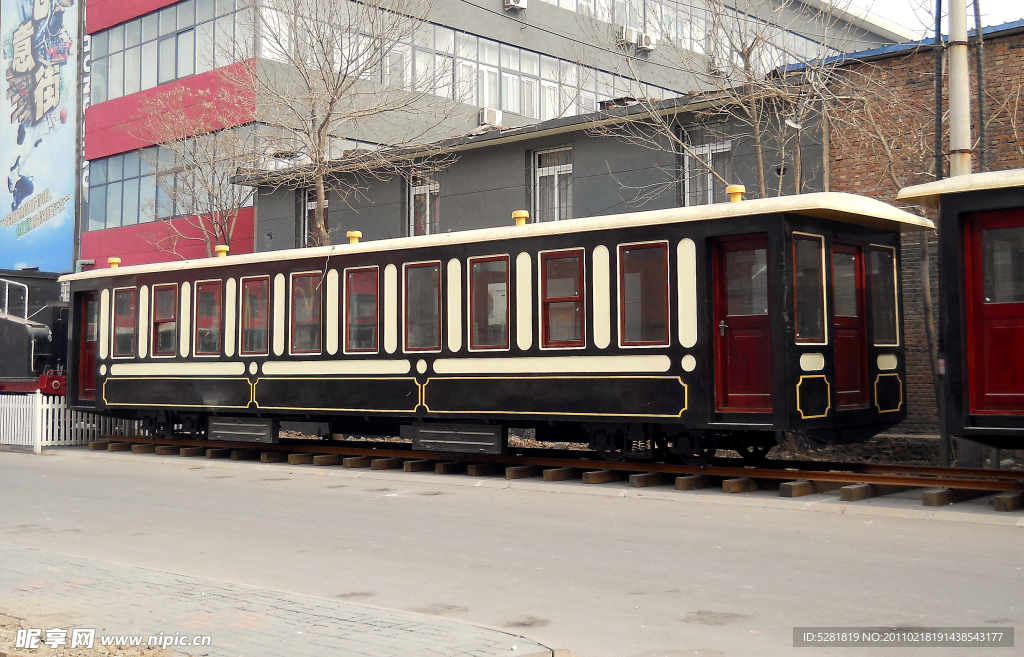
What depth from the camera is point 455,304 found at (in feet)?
44.3

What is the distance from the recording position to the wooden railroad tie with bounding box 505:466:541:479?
12734 mm

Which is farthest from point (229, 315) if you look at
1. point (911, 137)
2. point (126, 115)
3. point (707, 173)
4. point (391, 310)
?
point (126, 115)

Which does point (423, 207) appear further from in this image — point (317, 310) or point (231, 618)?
point (231, 618)

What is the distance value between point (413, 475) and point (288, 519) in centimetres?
366

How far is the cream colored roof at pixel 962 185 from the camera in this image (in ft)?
31.1

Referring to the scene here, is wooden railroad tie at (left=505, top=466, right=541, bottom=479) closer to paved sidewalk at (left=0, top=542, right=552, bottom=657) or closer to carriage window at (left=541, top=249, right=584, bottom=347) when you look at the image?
carriage window at (left=541, top=249, right=584, bottom=347)

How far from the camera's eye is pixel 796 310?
11.0 metres

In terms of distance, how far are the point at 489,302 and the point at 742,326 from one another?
3.37 metres

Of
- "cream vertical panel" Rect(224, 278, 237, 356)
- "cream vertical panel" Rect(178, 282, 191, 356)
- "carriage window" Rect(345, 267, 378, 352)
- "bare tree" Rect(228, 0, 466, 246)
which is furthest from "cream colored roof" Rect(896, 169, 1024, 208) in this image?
"bare tree" Rect(228, 0, 466, 246)

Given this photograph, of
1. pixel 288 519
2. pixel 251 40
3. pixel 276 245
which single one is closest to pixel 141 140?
pixel 251 40

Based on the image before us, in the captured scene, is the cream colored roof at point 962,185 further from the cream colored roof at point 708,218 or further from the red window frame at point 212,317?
the red window frame at point 212,317

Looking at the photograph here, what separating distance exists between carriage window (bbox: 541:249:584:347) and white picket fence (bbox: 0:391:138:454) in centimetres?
1039

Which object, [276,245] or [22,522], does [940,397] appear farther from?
[276,245]

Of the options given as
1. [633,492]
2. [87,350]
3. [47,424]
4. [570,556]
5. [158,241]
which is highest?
[158,241]
